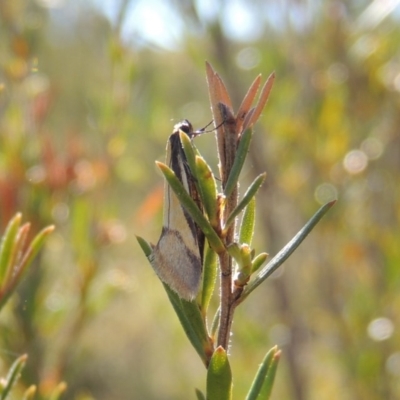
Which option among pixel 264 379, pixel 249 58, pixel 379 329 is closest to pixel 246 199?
pixel 264 379

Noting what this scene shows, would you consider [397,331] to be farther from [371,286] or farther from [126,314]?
[126,314]

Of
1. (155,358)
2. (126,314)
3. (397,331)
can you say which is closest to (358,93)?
(397,331)

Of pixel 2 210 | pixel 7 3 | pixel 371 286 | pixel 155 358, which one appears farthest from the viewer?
pixel 155 358

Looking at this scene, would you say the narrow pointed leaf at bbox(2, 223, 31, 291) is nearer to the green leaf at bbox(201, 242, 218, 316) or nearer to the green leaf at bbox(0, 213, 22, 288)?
the green leaf at bbox(0, 213, 22, 288)

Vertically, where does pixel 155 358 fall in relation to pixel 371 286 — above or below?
above

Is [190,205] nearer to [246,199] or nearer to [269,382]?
[246,199]

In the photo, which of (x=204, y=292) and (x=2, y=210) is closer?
(x=204, y=292)

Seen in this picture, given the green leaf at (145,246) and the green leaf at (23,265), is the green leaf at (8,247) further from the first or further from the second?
the green leaf at (145,246)

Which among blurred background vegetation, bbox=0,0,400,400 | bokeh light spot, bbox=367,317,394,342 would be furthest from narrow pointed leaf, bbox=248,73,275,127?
bokeh light spot, bbox=367,317,394,342
